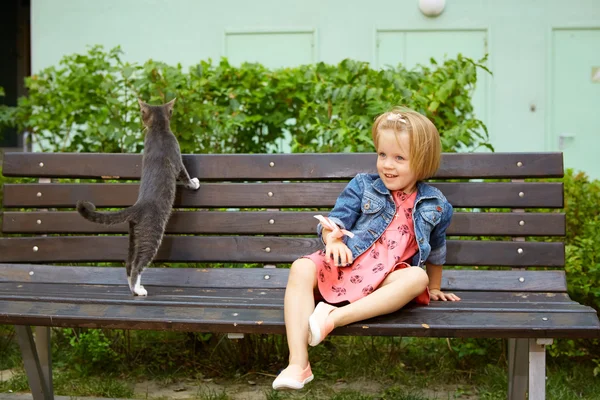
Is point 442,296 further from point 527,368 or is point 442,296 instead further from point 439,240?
point 527,368

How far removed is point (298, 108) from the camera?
449 centimetres

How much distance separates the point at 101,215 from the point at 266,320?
845 mm

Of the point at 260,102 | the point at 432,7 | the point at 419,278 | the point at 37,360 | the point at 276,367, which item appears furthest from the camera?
the point at 432,7

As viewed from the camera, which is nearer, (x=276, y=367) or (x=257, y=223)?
(x=257, y=223)

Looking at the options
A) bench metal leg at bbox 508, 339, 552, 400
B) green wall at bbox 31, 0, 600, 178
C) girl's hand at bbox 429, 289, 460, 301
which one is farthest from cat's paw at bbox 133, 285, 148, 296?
green wall at bbox 31, 0, 600, 178

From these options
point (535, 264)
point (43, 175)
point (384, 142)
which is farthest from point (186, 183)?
point (535, 264)

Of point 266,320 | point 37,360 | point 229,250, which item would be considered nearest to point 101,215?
point 229,250

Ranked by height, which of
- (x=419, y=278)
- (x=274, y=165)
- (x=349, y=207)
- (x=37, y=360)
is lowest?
(x=37, y=360)

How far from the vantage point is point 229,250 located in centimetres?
347

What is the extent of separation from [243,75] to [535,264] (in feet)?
6.41

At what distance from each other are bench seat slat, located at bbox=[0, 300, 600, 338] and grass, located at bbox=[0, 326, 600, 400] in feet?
3.21

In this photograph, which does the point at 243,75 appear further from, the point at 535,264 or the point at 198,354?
the point at 535,264

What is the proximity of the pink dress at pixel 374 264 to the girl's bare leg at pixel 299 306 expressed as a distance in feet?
0.19

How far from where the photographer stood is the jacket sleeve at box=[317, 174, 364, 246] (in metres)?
3.05
